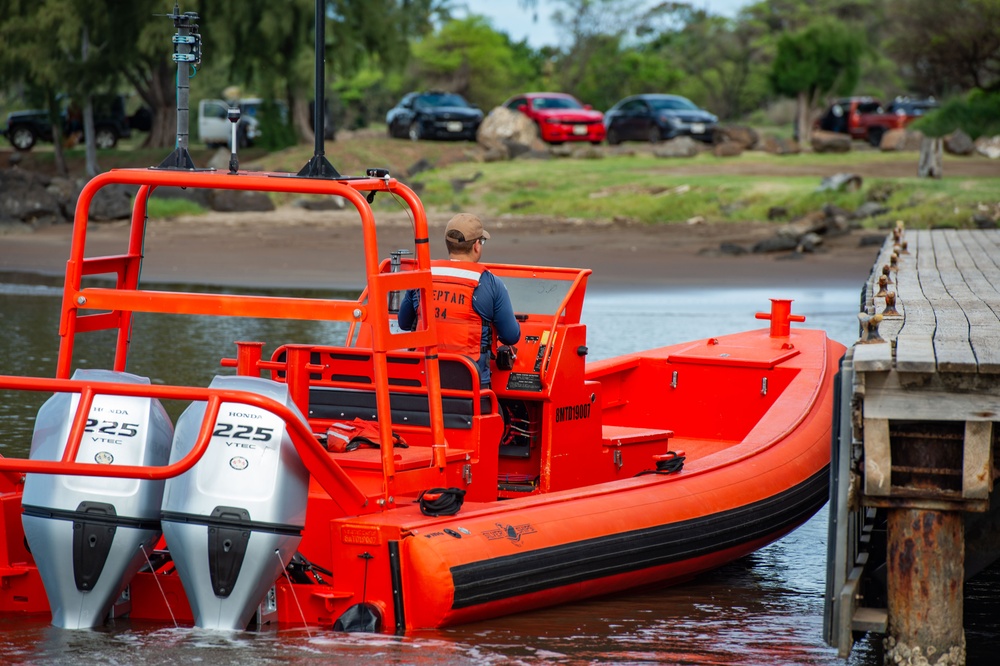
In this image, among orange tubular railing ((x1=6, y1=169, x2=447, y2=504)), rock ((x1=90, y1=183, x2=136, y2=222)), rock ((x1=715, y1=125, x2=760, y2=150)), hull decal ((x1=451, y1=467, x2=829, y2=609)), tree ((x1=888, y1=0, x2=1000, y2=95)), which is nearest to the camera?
orange tubular railing ((x1=6, y1=169, x2=447, y2=504))

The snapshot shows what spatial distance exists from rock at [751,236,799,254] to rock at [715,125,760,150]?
10505 mm

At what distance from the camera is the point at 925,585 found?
4742 millimetres

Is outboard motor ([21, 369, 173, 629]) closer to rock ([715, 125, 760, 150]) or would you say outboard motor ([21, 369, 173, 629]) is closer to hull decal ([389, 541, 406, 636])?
hull decal ([389, 541, 406, 636])

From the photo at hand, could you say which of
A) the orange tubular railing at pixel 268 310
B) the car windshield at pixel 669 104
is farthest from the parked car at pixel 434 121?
the orange tubular railing at pixel 268 310

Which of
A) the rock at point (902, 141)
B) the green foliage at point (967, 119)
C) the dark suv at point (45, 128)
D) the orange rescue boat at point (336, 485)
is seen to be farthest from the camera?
the dark suv at point (45, 128)

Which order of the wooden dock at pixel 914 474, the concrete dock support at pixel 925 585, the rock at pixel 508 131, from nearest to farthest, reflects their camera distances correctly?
the wooden dock at pixel 914 474 → the concrete dock support at pixel 925 585 → the rock at pixel 508 131

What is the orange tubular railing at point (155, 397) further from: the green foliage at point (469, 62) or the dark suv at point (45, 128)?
the green foliage at point (469, 62)

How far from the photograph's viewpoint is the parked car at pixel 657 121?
30906 mm

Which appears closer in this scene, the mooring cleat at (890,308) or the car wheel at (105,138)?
the mooring cleat at (890,308)

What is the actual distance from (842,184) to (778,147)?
897 cm

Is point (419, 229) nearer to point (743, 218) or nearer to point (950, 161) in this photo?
point (743, 218)

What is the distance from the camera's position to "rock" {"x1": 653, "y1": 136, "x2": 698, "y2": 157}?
2867 cm

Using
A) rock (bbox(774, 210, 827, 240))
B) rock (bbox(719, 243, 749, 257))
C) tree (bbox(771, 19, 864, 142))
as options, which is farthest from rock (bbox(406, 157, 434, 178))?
tree (bbox(771, 19, 864, 142))

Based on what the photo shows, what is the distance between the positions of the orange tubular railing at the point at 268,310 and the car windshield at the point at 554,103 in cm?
2646
